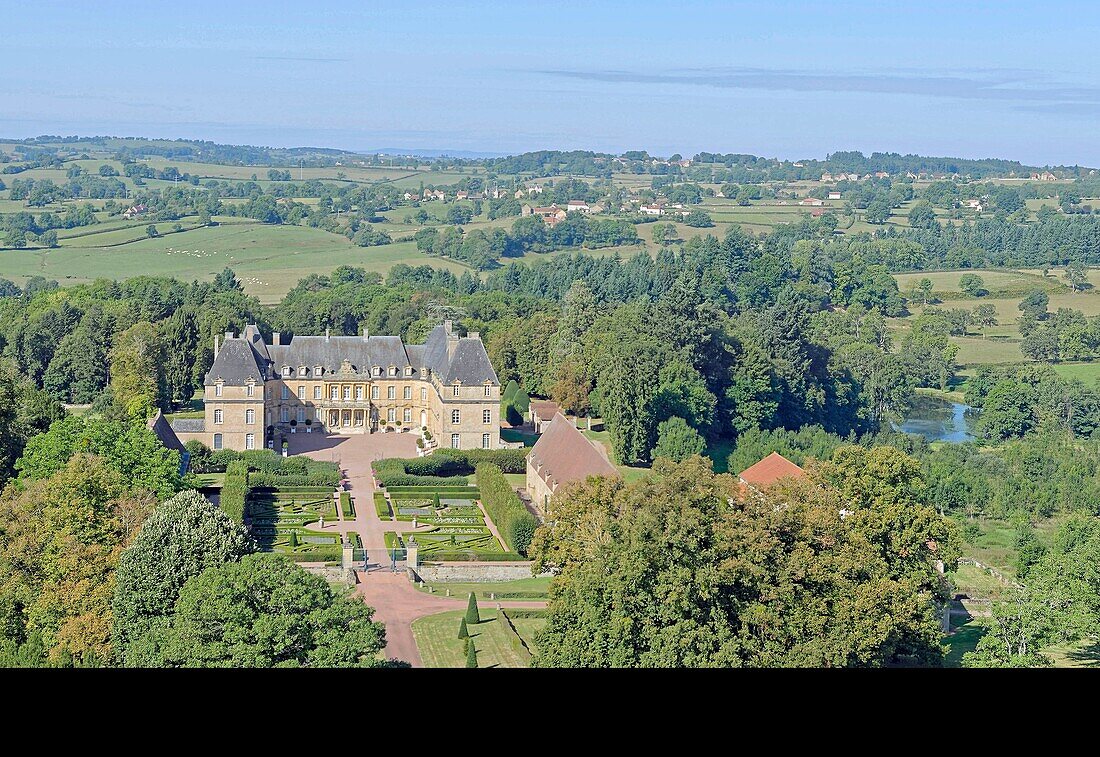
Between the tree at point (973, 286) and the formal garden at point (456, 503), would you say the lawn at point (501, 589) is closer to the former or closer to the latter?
the formal garden at point (456, 503)

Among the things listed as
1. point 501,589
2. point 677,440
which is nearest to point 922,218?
point 677,440

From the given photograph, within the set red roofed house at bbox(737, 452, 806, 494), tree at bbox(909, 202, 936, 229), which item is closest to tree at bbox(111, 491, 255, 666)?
red roofed house at bbox(737, 452, 806, 494)

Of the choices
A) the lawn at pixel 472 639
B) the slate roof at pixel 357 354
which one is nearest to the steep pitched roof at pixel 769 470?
the lawn at pixel 472 639

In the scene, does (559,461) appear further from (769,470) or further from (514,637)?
(514,637)

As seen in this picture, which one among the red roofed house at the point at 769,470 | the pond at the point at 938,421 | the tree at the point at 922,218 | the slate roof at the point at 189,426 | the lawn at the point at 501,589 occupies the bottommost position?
the pond at the point at 938,421
